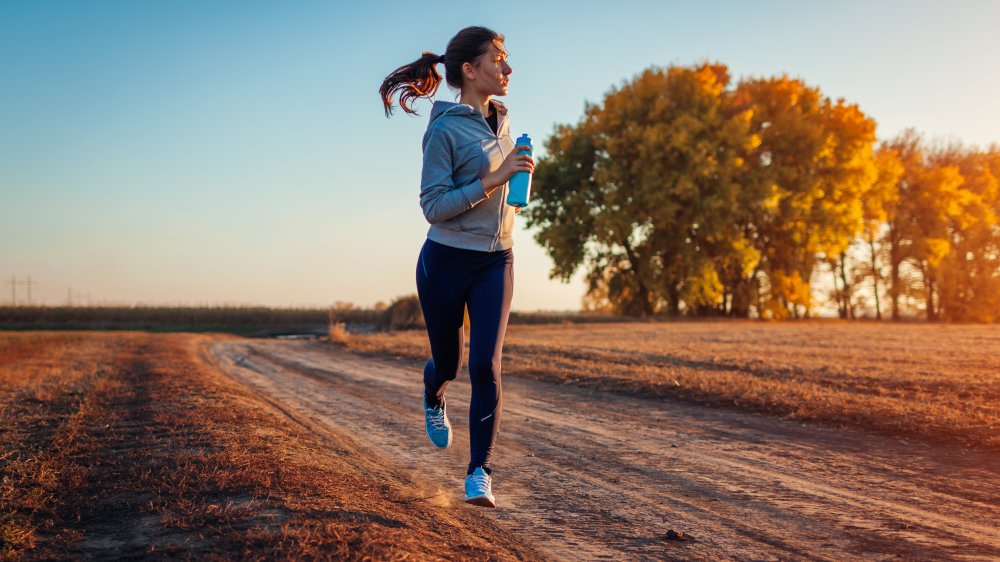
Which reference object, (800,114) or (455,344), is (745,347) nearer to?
(455,344)

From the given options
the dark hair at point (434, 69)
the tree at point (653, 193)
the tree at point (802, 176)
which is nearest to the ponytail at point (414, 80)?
the dark hair at point (434, 69)

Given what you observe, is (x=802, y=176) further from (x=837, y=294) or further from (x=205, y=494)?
(x=205, y=494)

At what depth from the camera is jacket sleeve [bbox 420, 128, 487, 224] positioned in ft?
12.4

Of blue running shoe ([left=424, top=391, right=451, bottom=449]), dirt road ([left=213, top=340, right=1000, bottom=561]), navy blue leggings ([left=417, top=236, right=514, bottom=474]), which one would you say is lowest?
dirt road ([left=213, top=340, right=1000, bottom=561])

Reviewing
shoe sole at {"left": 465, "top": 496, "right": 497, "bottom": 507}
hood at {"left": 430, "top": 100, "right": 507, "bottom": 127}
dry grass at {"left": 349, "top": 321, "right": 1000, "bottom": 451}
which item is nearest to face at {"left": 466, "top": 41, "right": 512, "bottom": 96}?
hood at {"left": 430, "top": 100, "right": 507, "bottom": 127}

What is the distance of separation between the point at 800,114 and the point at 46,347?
32811 mm

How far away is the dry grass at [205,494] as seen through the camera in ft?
10.6

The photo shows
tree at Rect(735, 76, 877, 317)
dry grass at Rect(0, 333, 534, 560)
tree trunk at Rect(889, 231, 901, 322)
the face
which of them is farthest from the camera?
tree trunk at Rect(889, 231, 901, 322)

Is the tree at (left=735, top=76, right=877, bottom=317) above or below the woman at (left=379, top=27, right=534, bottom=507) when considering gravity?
above

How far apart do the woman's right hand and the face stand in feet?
1.85

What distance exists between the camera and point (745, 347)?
17203 mm

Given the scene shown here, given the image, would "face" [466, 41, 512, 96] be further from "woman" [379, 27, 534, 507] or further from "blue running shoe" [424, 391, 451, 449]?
"blue running shoe" [424, 391, 451, 449]

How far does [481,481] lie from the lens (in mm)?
3939

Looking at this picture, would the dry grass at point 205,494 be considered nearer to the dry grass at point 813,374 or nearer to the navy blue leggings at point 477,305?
the navy blue leggings at point 477,305
